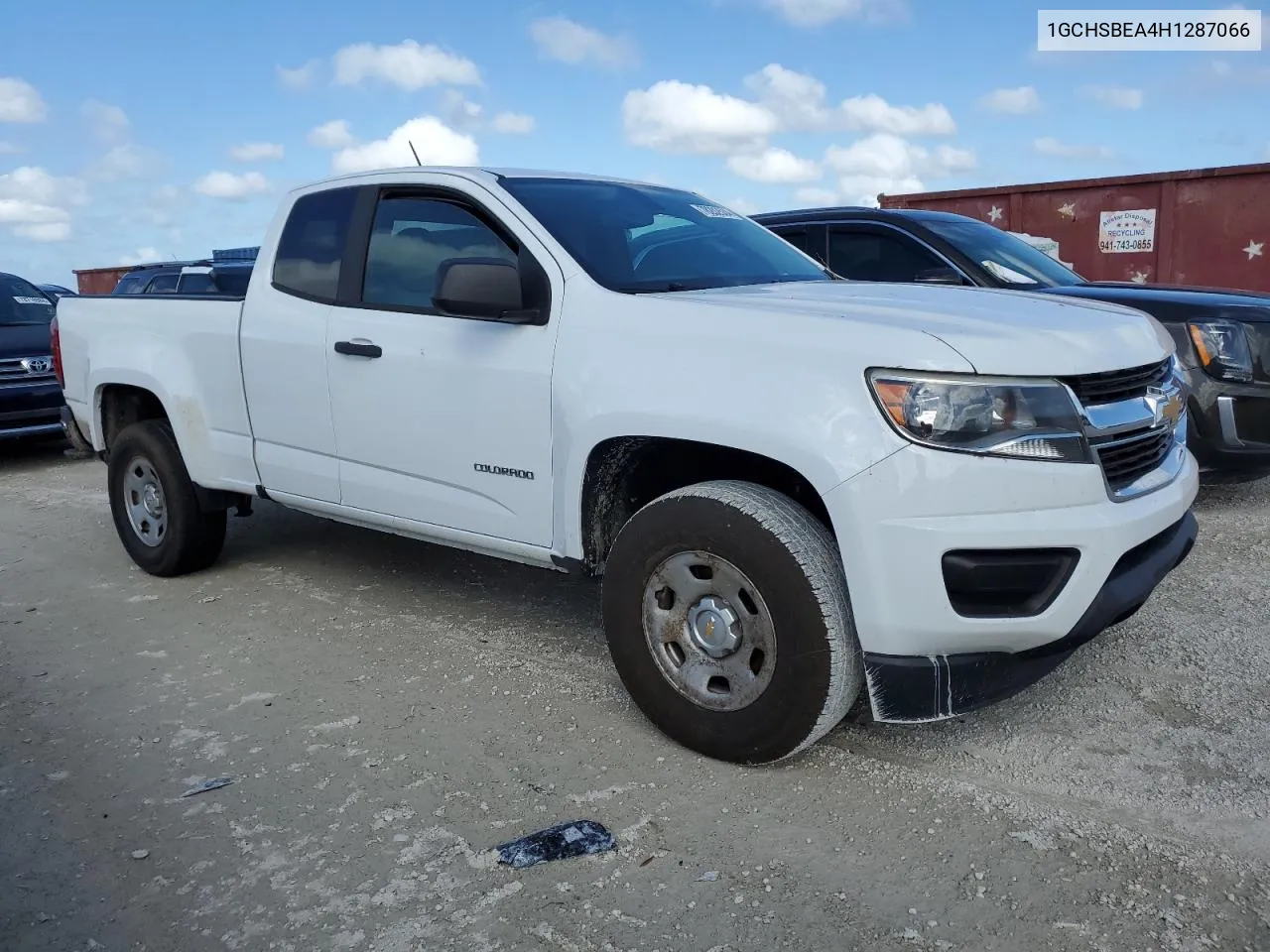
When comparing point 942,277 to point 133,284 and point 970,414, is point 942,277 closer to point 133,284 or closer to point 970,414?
point 970,414

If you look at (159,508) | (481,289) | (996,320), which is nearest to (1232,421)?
(996,320)

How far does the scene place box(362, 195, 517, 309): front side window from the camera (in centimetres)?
372

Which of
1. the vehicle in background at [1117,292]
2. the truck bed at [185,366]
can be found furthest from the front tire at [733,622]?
the vehicle in background at [1117,292]

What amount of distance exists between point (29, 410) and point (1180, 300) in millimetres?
8694

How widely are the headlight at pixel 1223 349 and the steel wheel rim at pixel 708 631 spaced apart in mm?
3706

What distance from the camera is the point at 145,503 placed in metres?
5.13

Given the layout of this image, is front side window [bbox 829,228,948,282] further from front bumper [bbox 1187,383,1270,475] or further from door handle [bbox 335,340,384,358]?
door handle [bbox 335,340,384,358]

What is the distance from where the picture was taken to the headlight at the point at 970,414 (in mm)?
2555

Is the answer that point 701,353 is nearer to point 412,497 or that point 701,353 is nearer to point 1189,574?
point 412,497

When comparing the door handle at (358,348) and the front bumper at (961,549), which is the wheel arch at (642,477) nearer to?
the front bumper at (961,549)

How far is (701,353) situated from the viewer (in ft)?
9.53

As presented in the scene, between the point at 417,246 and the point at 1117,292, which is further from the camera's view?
the point at 1117,292

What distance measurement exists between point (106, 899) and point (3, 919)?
0.22 meters

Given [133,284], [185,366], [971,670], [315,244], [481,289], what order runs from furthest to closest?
[133,284]
[185,366]
[315,244]
[481,289]
[971,670]
